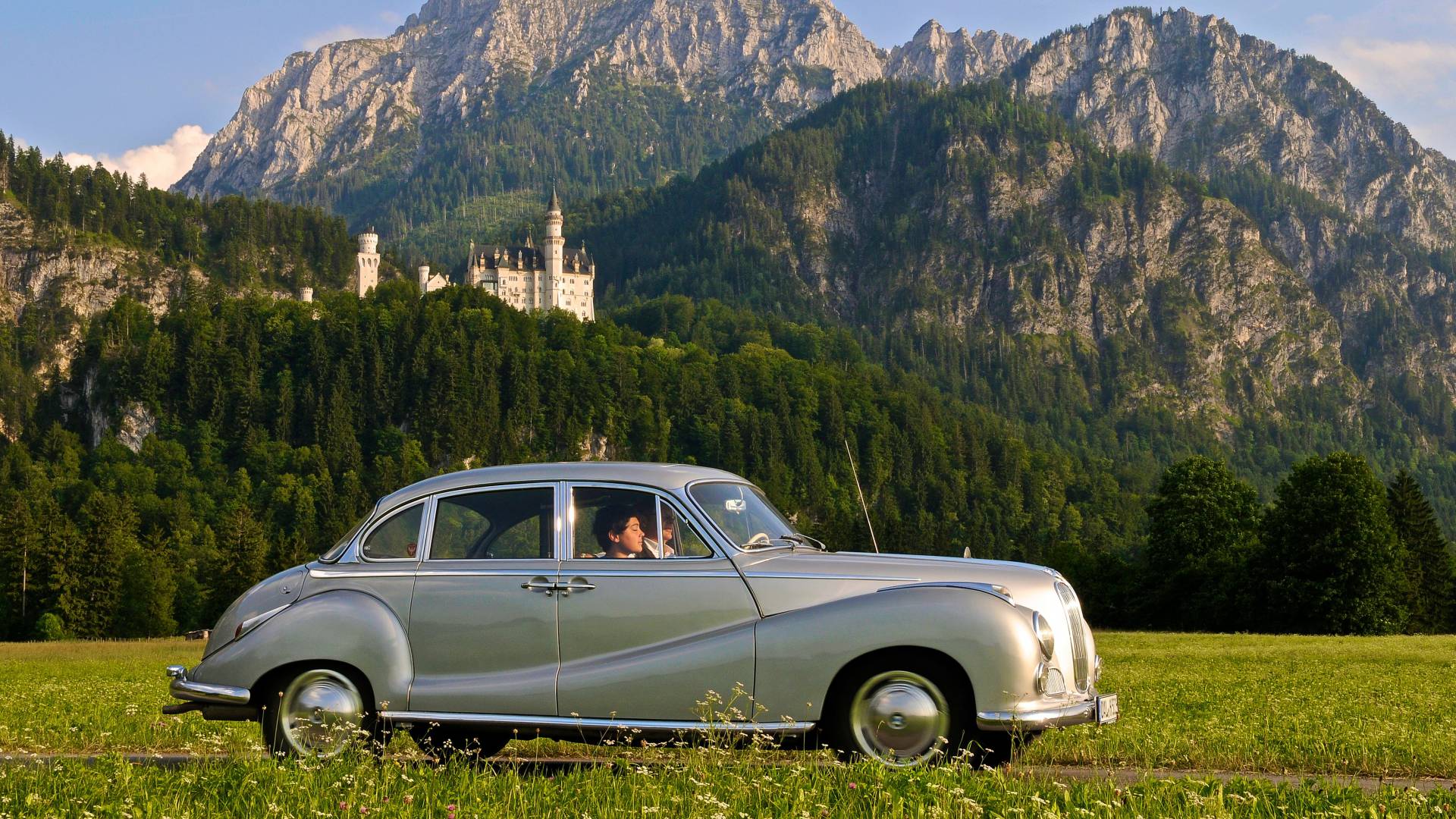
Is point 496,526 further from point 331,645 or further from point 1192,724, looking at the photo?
point 1192,724

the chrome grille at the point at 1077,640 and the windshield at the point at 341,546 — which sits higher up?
the windshield at the point at 341,546

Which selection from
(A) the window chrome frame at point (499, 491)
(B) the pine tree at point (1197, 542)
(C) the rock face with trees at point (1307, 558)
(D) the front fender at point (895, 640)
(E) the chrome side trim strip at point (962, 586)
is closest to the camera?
(D) the front fender at point (895, 640)

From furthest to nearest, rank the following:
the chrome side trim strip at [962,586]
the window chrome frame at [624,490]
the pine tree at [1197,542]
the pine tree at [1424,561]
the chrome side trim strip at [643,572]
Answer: the pine tree at [1197,542] → the pine tree at [1424,561] → the window chrome frame at [624,490] → the chrome side trim strip at [643,572] → the chrome side trim strip at [962,586]

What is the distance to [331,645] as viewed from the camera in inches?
536

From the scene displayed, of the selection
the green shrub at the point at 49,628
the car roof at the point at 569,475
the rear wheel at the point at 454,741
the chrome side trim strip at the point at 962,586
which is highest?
the car roof at the point at 569,475

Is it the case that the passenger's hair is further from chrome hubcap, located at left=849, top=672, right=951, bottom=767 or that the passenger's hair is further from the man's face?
chrome hubcap, located at left=849, top=672, right=951, bottom=767

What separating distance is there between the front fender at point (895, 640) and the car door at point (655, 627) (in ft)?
0.88

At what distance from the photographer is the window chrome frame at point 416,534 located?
1399 cm

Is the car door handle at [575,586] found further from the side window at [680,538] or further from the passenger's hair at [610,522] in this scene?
the side window at [680,538]

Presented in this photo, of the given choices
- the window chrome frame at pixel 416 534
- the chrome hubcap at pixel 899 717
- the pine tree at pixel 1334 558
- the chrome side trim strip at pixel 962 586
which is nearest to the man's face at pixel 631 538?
the window chrome frame at pixel 416 534

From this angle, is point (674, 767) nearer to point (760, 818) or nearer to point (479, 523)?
point (760, 818)

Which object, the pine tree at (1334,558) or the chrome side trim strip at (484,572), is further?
the pine tree at (1334,558)

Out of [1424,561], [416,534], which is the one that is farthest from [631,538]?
[1424,561]

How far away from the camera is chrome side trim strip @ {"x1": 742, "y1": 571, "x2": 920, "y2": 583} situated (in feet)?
41.7
